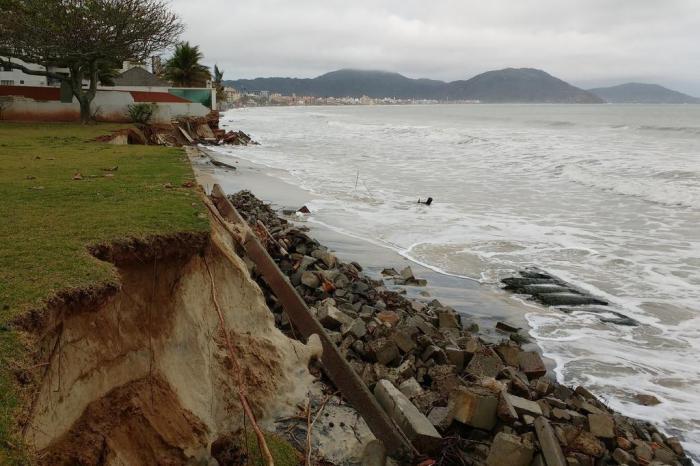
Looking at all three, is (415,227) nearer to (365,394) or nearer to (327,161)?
(365,394)

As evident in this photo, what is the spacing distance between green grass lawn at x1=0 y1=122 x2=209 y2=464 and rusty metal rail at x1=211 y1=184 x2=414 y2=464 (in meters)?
1.28

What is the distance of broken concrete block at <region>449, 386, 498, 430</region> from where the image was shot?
5320 millimetres

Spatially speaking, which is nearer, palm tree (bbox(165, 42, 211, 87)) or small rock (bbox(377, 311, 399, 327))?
small rock (bbox(377, 311, 399, 327))

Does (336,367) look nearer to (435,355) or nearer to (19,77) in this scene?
(435,355)

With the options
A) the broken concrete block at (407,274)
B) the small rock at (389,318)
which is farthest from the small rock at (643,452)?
the broken concrete block at (407,274)

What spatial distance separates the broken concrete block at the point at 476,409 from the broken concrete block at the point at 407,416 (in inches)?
13.1

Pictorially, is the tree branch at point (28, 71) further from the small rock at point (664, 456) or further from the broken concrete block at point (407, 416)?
the small rock at point (664, 456)

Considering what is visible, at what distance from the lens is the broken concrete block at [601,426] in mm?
5598

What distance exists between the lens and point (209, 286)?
573 cm

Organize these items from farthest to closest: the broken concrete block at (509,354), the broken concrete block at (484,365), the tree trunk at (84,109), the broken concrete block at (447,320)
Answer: the tree trunk at (84,109), the broken concrete block at (447,320), the broken concrete block at (509,354), the broken concrete block at (484,365)

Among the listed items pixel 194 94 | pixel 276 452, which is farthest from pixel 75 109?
pixel 276 452

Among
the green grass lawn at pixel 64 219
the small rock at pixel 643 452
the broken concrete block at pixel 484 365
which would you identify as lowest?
the small rock at pixel 643 452

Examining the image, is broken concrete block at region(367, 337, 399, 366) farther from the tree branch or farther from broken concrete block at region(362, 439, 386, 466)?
the tree branch

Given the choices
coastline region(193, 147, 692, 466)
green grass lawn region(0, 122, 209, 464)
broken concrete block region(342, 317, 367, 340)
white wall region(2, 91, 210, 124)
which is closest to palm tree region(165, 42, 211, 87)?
white wall region(2, 91, 210, 124)
